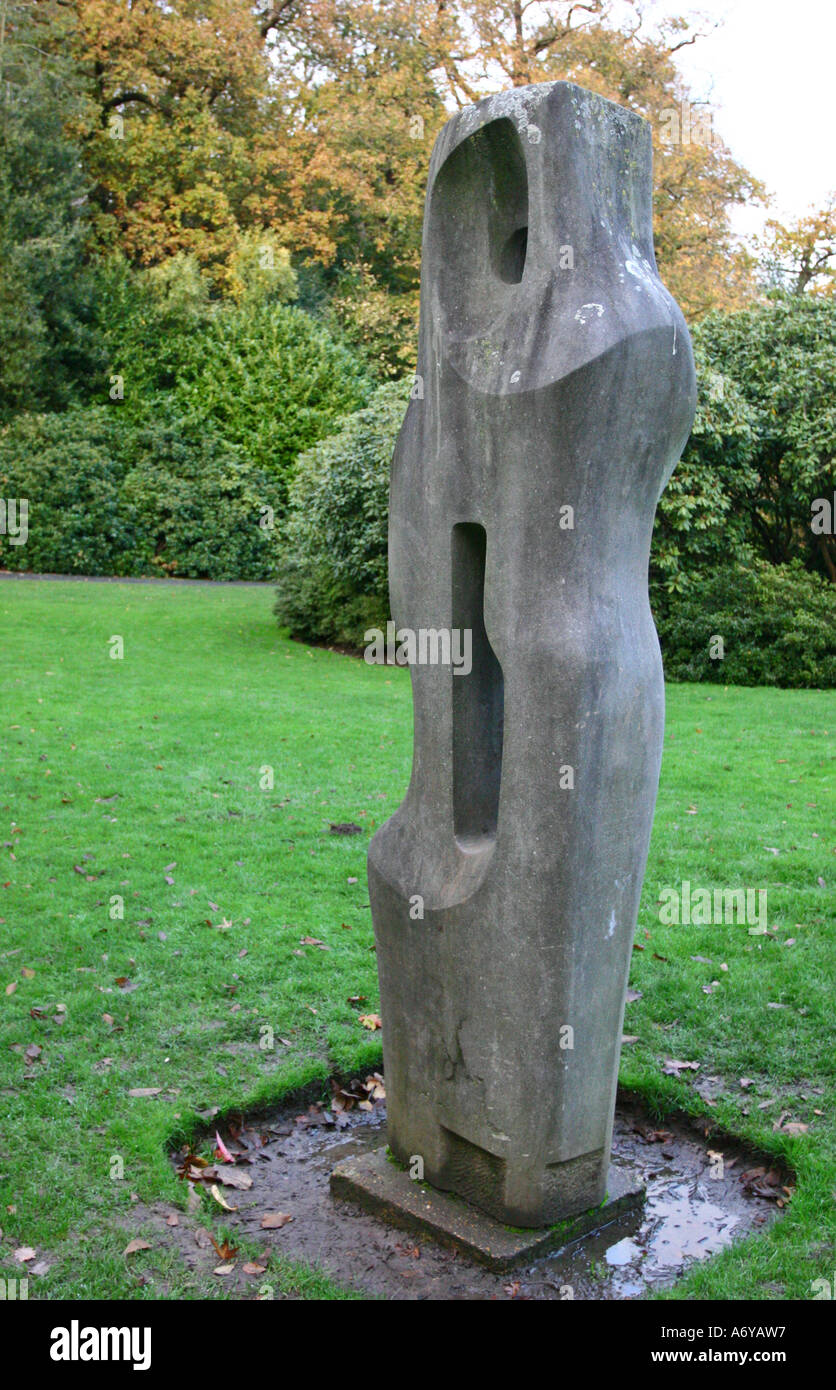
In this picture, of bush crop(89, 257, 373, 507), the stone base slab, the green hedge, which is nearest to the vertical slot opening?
the stone base slab

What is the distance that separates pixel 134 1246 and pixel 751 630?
1465cm

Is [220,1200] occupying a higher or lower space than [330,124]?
lower

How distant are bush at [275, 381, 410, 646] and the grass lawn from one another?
4.21 m

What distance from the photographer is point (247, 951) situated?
6.93 meters

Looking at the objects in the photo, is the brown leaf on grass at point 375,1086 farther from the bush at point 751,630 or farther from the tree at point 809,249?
the tree at point 809,249

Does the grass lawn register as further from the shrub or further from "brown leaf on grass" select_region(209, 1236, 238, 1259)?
the shrub

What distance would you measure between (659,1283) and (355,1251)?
41.6 inches

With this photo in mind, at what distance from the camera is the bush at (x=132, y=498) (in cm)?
2719

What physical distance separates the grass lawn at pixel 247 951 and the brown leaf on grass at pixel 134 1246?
0.05 metres

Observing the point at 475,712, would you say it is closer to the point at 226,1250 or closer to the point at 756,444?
the point at 226,1250

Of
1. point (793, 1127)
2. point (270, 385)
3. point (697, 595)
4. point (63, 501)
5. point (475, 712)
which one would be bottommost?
point (793, 1127)

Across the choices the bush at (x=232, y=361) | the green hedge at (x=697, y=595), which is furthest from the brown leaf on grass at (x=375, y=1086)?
the bush at (x=232, y=361)

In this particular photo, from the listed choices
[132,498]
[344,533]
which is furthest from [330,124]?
[344,533]

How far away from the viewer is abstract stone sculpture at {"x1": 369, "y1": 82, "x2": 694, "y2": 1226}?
4.03 m
